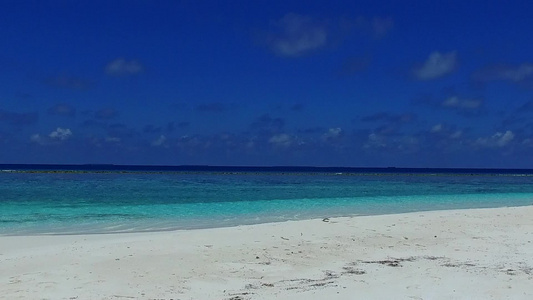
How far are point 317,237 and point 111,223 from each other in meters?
7.91

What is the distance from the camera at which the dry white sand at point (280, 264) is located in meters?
7.87

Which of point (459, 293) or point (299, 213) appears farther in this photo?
point (299, 213)

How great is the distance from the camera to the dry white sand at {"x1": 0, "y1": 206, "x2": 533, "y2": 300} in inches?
310

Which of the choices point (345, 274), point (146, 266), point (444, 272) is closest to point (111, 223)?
point (146, 266)

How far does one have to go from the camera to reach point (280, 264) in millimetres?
10164

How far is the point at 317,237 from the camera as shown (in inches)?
520

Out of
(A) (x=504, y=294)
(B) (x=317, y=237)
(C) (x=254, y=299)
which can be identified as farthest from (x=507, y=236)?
(C) (x=254, y=299)

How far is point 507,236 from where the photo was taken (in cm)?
1384

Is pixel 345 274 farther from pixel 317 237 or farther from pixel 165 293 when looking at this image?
pixel 317 237

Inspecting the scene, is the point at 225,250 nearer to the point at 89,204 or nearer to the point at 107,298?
the point at 107,298

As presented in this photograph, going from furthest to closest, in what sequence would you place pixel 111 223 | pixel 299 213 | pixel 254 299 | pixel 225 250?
pixel 299 213, pixel 111 223, pixel 225 250, pixel 254 299

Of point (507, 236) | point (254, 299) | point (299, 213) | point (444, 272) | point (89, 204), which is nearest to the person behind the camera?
point (254, 299)

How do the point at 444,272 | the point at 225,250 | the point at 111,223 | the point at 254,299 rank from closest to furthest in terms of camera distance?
the point at 254,299
the point at 444,272
the point at 225,250
the point at 111,223

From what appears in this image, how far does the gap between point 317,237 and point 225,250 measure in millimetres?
2849
